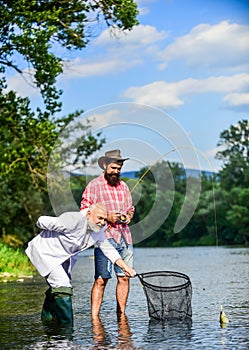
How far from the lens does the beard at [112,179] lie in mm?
9648

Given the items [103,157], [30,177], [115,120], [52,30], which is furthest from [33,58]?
[103,157]

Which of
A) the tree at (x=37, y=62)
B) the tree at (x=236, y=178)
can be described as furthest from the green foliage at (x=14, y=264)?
the tree at (x=236, y=178)

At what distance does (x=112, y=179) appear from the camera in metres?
9.66

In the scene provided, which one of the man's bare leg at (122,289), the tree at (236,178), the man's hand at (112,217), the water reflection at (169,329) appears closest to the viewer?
the water reflection at (169,329)

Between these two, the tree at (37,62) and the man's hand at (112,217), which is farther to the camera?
the tree at (37,62)

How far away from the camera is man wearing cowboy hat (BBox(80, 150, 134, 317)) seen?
9.62m

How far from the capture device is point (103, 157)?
379 inches

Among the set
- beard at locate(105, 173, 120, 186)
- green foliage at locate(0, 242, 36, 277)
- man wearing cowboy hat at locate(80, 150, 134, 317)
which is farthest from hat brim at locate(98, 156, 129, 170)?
green foliage at locate(0, 242, 36, 277)

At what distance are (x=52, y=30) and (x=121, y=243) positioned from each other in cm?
1183

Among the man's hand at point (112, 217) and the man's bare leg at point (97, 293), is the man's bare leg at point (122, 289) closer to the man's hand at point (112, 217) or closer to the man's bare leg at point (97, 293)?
the man's bare leg at point (97, 293)

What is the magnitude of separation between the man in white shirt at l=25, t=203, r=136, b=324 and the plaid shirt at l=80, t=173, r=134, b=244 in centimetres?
19

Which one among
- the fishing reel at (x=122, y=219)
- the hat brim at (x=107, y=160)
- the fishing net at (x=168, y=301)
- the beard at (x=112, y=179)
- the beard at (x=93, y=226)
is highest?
the hat brim at (x=107, y=160)

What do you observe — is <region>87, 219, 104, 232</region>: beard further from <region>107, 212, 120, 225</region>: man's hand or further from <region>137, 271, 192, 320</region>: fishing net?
<region>137, 271, 192, 320</region>: fishing net

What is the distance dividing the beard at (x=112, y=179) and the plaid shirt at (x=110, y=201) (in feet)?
0.15
